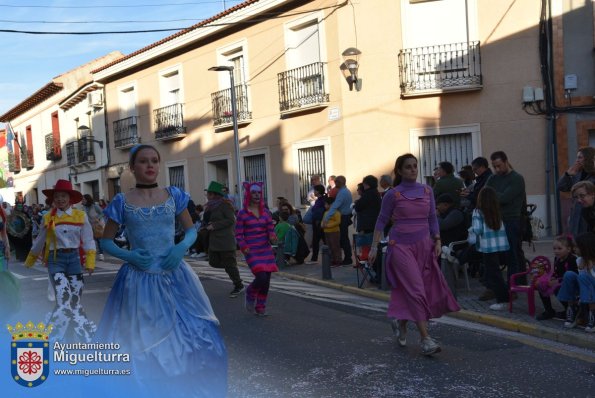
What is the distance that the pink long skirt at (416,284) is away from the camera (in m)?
6.36

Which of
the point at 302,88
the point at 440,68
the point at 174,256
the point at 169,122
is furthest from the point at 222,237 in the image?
the point at 169,122

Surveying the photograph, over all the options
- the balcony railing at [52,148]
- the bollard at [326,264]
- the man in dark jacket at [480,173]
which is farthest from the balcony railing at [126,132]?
the man in dark jacket at [480,173]

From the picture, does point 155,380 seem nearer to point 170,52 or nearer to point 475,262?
point 475,262

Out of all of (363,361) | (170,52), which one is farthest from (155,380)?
(170,52)

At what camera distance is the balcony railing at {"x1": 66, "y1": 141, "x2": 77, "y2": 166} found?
32438mm

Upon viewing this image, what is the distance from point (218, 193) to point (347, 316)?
2987mm

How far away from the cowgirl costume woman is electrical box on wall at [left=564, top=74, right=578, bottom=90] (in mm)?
11447

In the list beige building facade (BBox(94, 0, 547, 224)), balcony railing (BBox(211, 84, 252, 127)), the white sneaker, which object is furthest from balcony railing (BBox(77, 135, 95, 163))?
the white sneaker

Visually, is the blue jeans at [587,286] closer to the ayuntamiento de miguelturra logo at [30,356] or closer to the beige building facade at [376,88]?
the ayuntamiento de miguelturra logo at [30,356]

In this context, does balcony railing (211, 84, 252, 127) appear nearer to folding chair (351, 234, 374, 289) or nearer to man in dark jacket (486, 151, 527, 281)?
folding chair (351, 234, 374, 289)

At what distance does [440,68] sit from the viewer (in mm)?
16109

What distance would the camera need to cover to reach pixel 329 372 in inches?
230

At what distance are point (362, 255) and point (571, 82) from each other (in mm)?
7415

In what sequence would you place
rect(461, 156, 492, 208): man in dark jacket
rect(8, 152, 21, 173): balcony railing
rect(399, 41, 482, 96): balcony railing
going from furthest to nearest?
rect(8, 152, 21, 173): balcony railing < rect(399, 41, 482, 96): balcony railing < rect(461, 156, 492, 208): man in dark jacket
